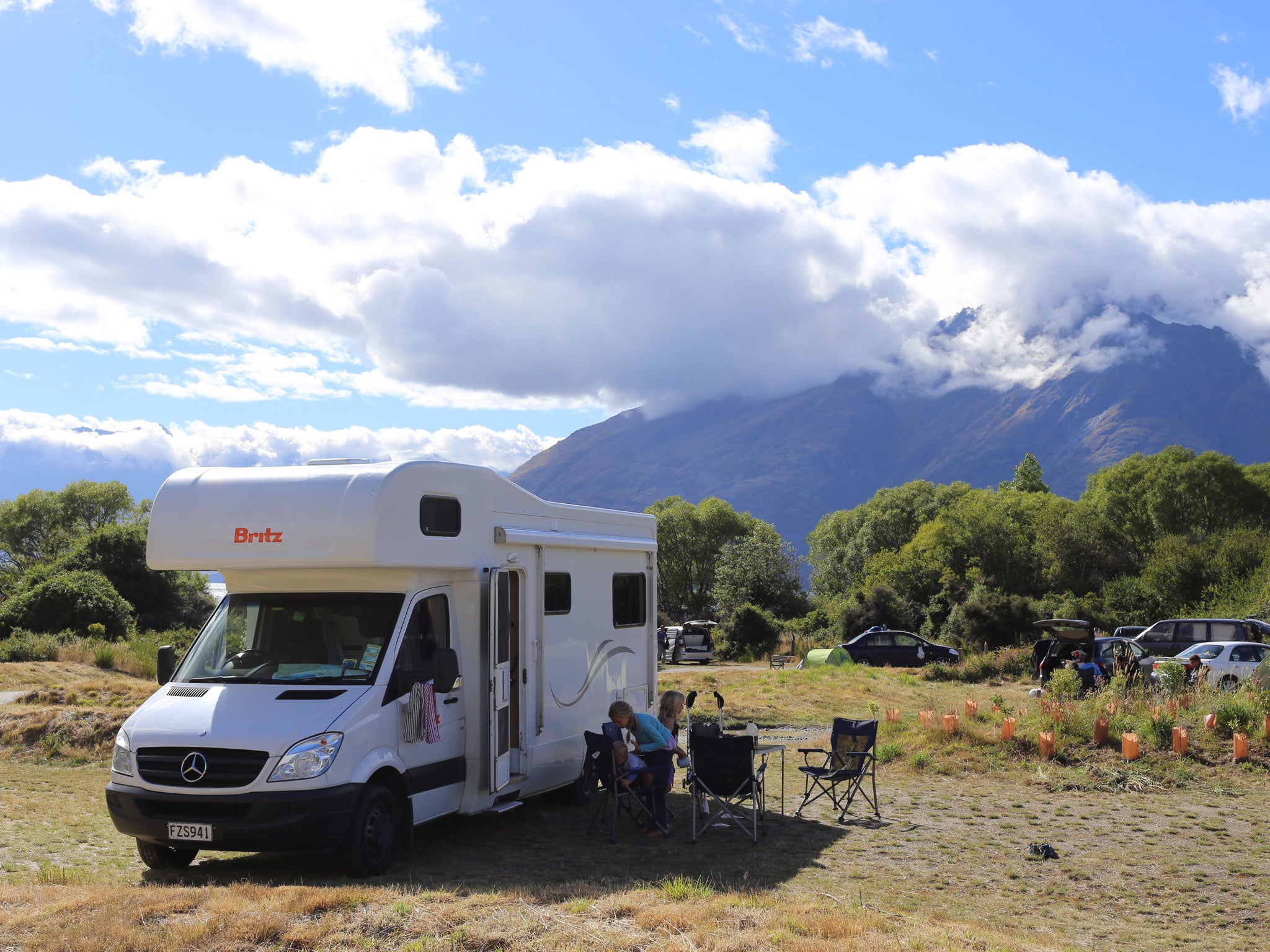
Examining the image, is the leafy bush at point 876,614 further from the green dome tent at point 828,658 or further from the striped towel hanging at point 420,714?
the striped towel hanging at point 420,714

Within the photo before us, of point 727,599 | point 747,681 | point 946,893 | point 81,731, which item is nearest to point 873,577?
point 727,599

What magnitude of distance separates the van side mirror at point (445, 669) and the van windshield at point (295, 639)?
43cm

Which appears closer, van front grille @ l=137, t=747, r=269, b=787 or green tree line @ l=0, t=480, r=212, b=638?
van front grille @ l=137, t=747, r=269, b=787

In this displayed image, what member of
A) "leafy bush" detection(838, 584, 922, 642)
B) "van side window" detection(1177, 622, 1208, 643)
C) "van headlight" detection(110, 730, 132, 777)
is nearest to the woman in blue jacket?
"van headlight" detection(110, 730, 132, 777)

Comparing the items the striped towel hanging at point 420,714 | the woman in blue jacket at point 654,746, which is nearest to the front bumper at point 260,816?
the striped towel hanging at point 420,714

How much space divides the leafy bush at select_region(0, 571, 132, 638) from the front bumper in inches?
1047

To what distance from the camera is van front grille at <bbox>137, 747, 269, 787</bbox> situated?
23.0 feet

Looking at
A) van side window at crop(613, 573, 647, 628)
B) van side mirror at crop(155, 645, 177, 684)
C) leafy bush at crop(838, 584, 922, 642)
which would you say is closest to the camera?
van side mirror at crop(155, 645, 177, 684)

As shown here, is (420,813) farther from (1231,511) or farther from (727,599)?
(1231,511)

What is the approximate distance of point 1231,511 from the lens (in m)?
58.8

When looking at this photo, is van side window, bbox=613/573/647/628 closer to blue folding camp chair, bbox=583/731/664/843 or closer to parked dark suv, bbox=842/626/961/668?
blue folding camp chair, bbox=583/731/664/843

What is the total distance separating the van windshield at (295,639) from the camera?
7.85 meters

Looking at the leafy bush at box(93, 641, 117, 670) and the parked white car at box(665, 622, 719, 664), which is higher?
the leafy bush at box(93, 641, 117, 670)

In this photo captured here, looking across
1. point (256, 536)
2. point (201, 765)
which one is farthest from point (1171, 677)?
point (201, 765)
